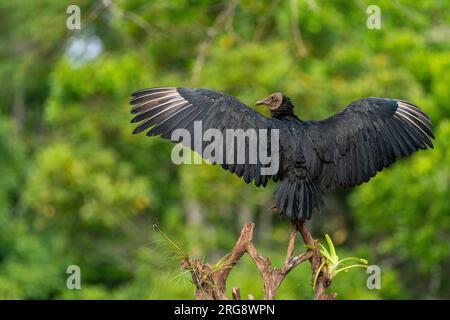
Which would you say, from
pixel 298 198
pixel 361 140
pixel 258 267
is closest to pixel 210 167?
pixel 361 140

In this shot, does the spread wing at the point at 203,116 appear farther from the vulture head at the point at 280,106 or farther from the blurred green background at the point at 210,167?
the blurred green background at the point at 210,167

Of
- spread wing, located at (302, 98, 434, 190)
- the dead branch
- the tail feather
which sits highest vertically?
spread wing, located at (302, 98, 434, 190)

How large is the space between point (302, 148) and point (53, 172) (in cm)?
1151

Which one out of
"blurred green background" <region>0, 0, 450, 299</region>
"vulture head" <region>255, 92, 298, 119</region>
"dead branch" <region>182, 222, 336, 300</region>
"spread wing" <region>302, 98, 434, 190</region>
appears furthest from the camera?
"blurred green background" <region>0, 0, 450, 299</region>

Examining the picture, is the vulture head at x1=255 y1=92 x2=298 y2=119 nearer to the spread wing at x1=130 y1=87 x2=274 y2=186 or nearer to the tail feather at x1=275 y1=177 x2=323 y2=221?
the spread wing at x1=130 y1=87 x2=274 y2=186

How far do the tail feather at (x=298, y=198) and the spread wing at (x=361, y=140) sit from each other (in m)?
0.14

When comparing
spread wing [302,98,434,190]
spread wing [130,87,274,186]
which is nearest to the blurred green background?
spread wing [302,98,434,190]

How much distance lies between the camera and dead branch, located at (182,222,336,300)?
6.80 metres

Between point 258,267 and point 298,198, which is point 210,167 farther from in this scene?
point 258,267

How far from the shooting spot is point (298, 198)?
727 centimetres

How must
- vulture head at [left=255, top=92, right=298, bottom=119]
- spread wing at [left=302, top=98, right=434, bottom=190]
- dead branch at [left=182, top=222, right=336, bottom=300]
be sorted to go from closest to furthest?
dead branch at [left=182, top=222, right=336, bottom=300] → spread wing at [left=302, top=98, right=434, bottom=190] → vulture head at [left=255, top=92, right=298, bottom=119]

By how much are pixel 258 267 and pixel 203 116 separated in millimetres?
1168

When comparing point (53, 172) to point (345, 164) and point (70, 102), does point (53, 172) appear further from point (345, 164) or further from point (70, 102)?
point (345, 164)
